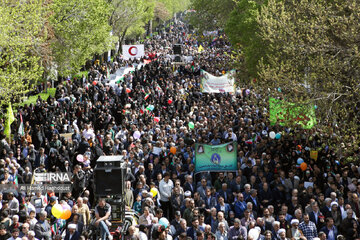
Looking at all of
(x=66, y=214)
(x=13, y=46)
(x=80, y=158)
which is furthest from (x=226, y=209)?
(x=13, y=46)

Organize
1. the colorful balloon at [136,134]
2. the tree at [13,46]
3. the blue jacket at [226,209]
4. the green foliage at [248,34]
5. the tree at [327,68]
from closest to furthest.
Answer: the blue jacket at [226,209] < the tree at [327,68] < the colorful balloon at [136,134] < the tree at [13,46] < the green foliage at [248,34]

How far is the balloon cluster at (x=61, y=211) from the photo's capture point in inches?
576

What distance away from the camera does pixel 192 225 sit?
14203 millimetres

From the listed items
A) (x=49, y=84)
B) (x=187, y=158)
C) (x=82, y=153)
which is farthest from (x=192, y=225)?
(x=49, y=84)

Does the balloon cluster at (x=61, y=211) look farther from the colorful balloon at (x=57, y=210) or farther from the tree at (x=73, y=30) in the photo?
the tree at (x=73, y=30)

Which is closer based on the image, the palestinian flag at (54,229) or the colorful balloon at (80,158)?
the palestinian flag at (54,229)

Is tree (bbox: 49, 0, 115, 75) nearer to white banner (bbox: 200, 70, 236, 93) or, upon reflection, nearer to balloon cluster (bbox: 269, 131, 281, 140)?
white banner (bbox: 200, 70, 236, 93)

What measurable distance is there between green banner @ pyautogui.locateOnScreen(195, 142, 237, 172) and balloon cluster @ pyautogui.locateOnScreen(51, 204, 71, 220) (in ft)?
14.5

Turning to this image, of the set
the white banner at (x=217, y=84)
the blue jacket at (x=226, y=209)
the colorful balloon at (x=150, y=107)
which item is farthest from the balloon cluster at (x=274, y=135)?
the white banner at (x=217, y=84)

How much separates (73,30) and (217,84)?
1270cm

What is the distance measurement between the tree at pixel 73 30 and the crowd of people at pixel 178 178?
11.8m

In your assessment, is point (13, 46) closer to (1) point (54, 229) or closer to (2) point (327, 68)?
(1) point (54, 229)

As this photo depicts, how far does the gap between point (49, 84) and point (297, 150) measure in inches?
1107

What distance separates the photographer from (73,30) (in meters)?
39.0
